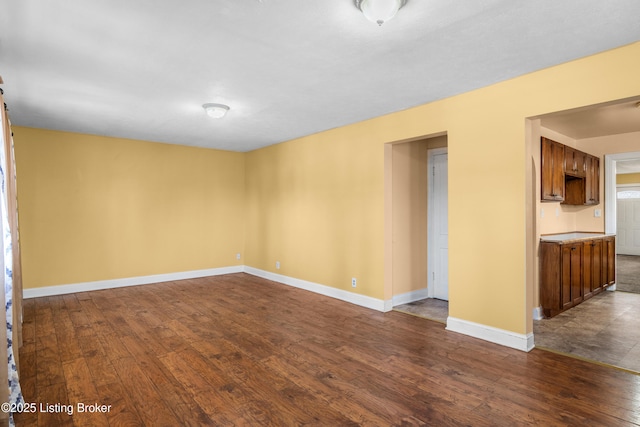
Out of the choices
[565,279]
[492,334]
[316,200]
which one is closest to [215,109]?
[316,200]

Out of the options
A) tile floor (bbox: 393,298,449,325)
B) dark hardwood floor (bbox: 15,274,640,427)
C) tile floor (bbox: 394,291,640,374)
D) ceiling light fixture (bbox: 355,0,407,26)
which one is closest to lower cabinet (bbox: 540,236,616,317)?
tile floor (bbox: 394,291,640,374)

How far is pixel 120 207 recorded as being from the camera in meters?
5.78

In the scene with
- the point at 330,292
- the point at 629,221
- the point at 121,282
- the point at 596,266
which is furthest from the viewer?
the point at 629,221

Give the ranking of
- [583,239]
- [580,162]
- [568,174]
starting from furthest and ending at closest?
[580,162]
[568,174]
[583,239]

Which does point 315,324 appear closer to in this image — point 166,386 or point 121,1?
point 166,386

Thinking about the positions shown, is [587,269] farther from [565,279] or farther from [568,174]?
[568,174]

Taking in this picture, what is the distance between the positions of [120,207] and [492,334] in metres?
5.79

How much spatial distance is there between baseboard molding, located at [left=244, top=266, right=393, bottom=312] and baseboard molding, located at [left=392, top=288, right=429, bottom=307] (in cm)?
16

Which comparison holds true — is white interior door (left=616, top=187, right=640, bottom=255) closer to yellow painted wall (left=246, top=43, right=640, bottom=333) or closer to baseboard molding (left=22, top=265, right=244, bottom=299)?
yellow painted wall (left=246, top=43, right=640, bottom=333)

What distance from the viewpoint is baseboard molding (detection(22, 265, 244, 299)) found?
511 cm

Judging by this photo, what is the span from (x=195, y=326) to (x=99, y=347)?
91cm

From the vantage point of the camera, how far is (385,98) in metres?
3.73

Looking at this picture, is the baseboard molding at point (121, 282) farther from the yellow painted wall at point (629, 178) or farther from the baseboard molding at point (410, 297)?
the yellow painted wall at point (629, 178)

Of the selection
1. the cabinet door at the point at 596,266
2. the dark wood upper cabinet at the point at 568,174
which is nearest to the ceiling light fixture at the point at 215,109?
the dark wood upper cabinet at the point at 568,174
